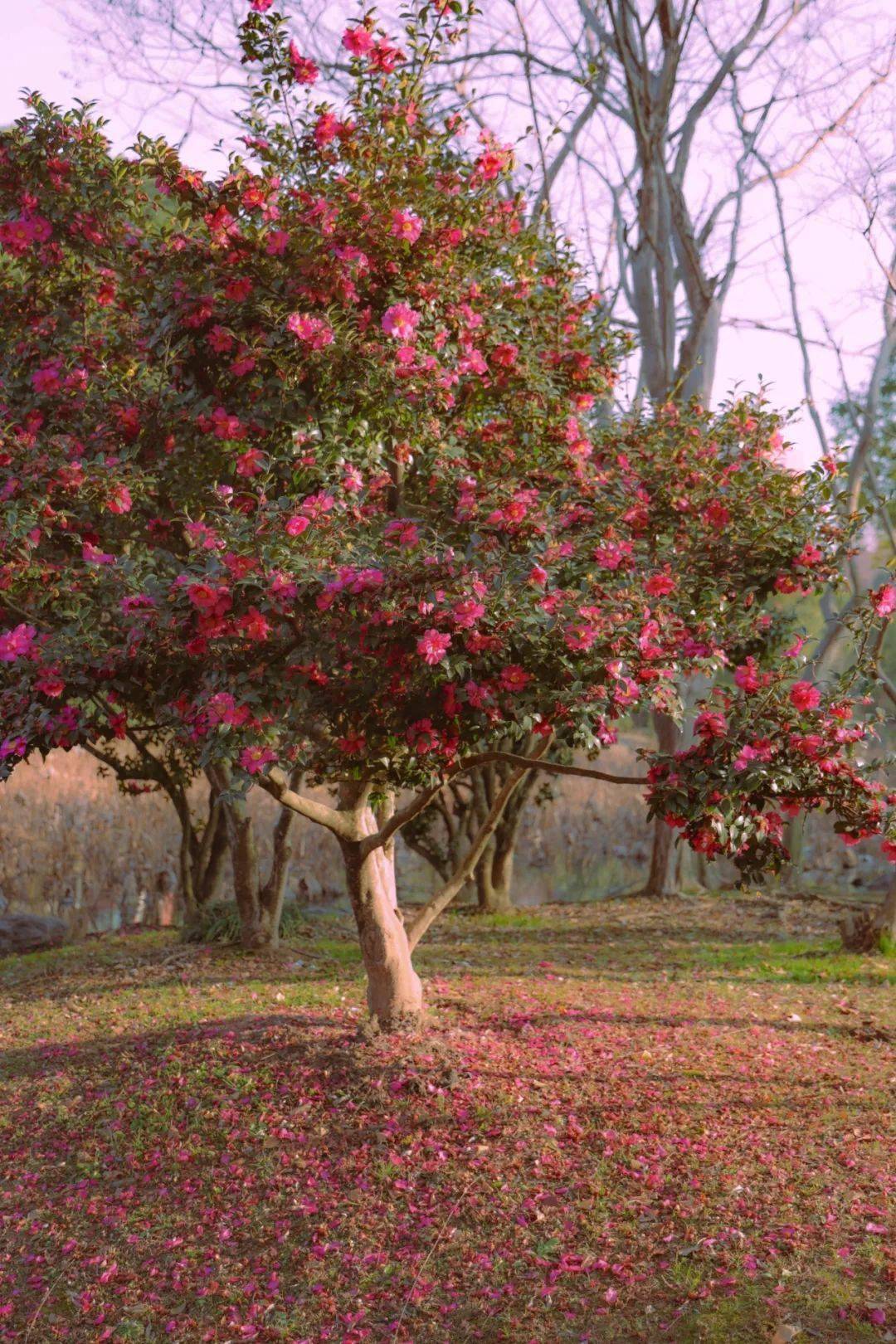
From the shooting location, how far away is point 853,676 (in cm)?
433

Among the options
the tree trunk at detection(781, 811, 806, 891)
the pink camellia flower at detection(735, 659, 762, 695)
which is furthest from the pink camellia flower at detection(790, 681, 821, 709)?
the tree trunk at detection(781, 811, 806, 891)

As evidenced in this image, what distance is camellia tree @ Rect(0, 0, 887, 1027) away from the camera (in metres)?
3.88

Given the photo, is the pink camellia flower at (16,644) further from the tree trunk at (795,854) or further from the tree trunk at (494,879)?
the tree trunk at (795,854)

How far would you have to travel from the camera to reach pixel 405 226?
15.2ft

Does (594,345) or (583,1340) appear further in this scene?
(594,345)

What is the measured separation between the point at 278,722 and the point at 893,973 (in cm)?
523

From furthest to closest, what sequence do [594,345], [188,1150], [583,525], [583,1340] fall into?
[594,345] → [583,525] → [188,1150] → [583,1340]

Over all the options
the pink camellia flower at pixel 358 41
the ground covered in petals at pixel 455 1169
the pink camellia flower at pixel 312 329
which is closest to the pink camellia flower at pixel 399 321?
the pink camellia flower at pixel 312 329

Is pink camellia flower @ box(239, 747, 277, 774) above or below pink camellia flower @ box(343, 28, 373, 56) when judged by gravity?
below

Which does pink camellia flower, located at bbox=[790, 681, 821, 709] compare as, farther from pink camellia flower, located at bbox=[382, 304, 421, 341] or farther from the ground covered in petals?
pink camellia flower, located at bbox=[382, 304, 421, 341]

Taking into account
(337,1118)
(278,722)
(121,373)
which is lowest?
(337,1118)

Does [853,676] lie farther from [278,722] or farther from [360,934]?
[360,934]

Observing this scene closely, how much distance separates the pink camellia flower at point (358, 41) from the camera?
15.2ft

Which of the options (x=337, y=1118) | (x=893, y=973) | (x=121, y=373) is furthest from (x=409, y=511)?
(x=893, y=973)
